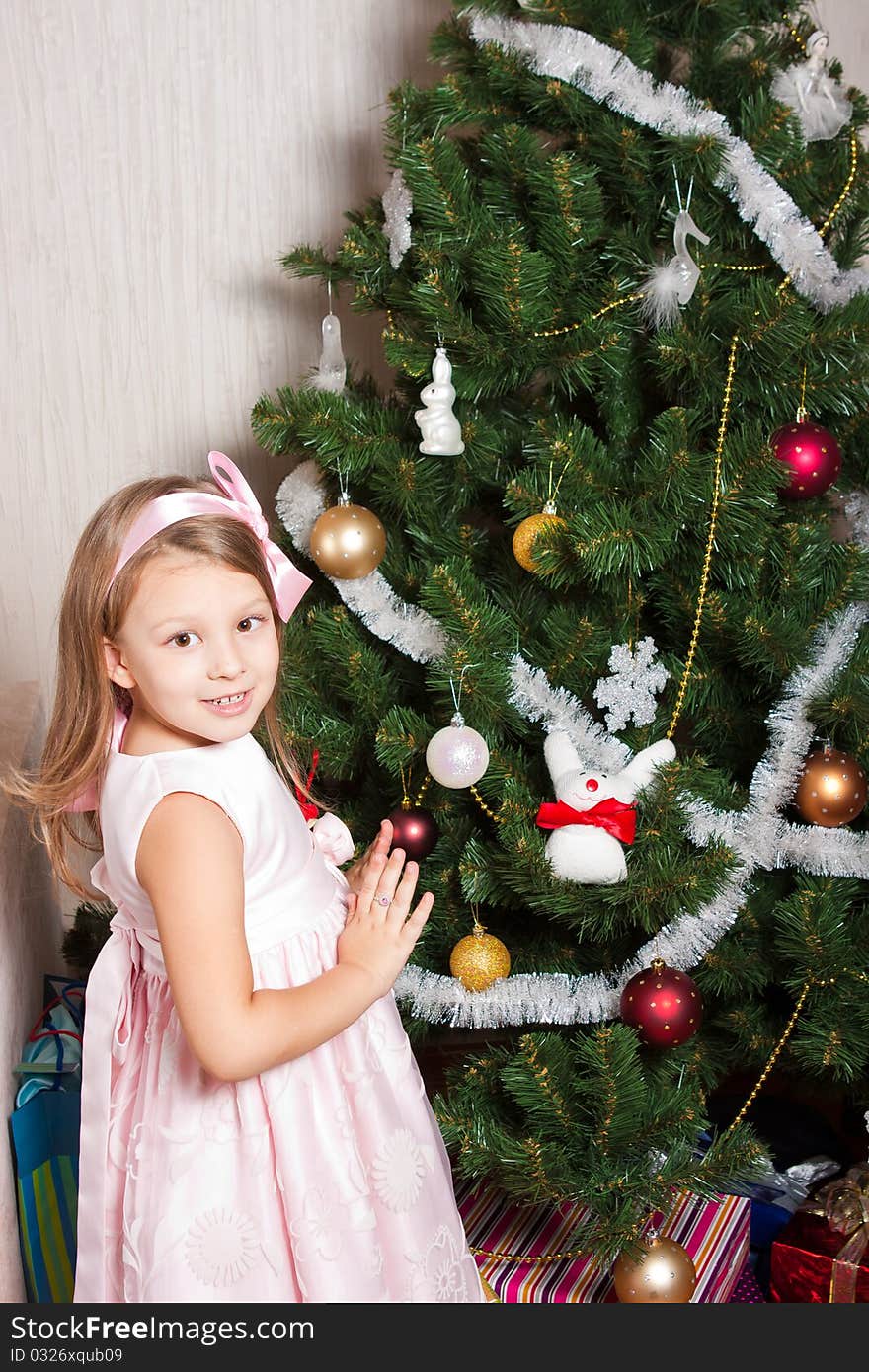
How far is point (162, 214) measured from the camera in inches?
65.3

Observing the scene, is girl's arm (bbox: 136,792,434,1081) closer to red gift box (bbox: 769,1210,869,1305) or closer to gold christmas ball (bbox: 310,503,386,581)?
gold christmas ball (bbox: 310,503,386,581)

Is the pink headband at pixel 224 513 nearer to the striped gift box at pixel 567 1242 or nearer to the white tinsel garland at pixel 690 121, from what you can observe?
the white tinsel garland at pixel 690 121

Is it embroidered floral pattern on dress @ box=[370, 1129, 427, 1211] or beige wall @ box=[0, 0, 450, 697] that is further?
beige wall @ box=[0, 0, 450, 697]

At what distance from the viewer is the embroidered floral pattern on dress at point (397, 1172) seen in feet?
3.32

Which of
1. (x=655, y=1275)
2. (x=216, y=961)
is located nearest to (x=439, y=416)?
(x=216, y=961)

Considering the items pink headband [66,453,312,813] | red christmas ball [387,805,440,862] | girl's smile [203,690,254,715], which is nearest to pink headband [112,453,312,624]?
pink headband [66,453,312,813]

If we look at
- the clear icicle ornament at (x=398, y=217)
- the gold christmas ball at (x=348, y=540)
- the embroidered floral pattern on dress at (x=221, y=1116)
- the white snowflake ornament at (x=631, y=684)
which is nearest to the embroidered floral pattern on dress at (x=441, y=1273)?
the embroidered floral pattern on dress at (x=221, y=1116)

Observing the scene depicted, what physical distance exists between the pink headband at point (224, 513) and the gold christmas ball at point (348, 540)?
0.77 feet

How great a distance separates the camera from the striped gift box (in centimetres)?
131

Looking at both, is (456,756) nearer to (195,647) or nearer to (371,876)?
(371,876)

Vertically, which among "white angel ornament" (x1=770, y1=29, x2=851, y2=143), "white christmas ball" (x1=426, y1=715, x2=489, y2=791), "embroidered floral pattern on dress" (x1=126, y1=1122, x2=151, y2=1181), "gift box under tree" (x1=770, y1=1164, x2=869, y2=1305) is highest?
"white angel ornament" (x1=770, y1=29, x2=851, y2=143)

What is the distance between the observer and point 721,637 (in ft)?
4.39

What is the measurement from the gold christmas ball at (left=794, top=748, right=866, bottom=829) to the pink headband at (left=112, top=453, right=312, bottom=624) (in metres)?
0.59

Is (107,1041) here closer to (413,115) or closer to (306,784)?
(306,784)
